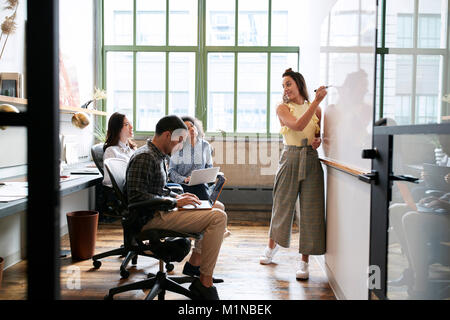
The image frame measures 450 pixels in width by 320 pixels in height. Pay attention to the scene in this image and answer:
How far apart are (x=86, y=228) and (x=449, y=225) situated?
8.96ft

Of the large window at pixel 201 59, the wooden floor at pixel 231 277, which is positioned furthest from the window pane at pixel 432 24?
the large window at pixel 201 59

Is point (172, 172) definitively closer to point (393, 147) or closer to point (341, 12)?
point (341, 12)

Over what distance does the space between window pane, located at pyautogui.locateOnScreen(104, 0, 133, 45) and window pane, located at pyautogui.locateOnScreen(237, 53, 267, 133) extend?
172cm

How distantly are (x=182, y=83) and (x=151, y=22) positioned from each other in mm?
A: 1017

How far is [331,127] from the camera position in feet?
9.06

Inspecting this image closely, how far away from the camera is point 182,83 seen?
18.7 ft

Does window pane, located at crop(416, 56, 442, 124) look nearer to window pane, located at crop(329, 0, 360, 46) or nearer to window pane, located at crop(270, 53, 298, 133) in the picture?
window pane, located at crop(329, 0, 360, 46)

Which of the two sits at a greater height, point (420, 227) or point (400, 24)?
point (400, 24)

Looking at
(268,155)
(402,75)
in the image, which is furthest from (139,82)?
(402,75)

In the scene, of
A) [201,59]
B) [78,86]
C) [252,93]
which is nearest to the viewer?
[78,86]

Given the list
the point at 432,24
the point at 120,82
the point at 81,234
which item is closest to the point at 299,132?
the point at 432,24

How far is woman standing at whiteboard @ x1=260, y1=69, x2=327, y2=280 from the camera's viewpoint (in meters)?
2.89

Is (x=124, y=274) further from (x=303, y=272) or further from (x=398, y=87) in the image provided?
(x=398, y=87)

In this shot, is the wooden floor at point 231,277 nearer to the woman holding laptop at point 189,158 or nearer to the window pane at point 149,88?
the woman holding laptop at point 189,158
